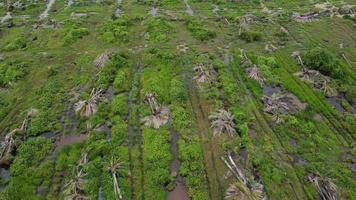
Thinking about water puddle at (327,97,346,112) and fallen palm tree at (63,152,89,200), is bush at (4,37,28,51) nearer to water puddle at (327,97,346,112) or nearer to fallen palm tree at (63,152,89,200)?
fallen palm tree at (63,152,89,200)

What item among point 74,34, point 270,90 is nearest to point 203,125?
point 270,90

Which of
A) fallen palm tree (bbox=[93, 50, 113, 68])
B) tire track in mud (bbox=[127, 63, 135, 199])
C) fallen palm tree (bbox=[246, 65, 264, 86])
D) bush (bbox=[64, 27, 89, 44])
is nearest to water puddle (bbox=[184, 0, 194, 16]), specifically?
bush (bbox=[64, 27, 89, 44])

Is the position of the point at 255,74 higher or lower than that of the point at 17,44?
lower

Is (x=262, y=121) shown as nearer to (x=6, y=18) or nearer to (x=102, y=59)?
(x=102, y=59)

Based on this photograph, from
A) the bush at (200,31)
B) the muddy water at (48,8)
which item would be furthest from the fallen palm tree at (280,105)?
the muddy water at (48,8)

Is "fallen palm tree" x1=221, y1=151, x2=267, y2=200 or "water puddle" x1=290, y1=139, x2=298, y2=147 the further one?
"water puddle" x1=290, y1=139, x2=298, y2=147

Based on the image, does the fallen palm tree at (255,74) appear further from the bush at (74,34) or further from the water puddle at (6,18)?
the water puddle at (6,18)

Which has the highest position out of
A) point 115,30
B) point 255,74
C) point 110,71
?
point 115,30
